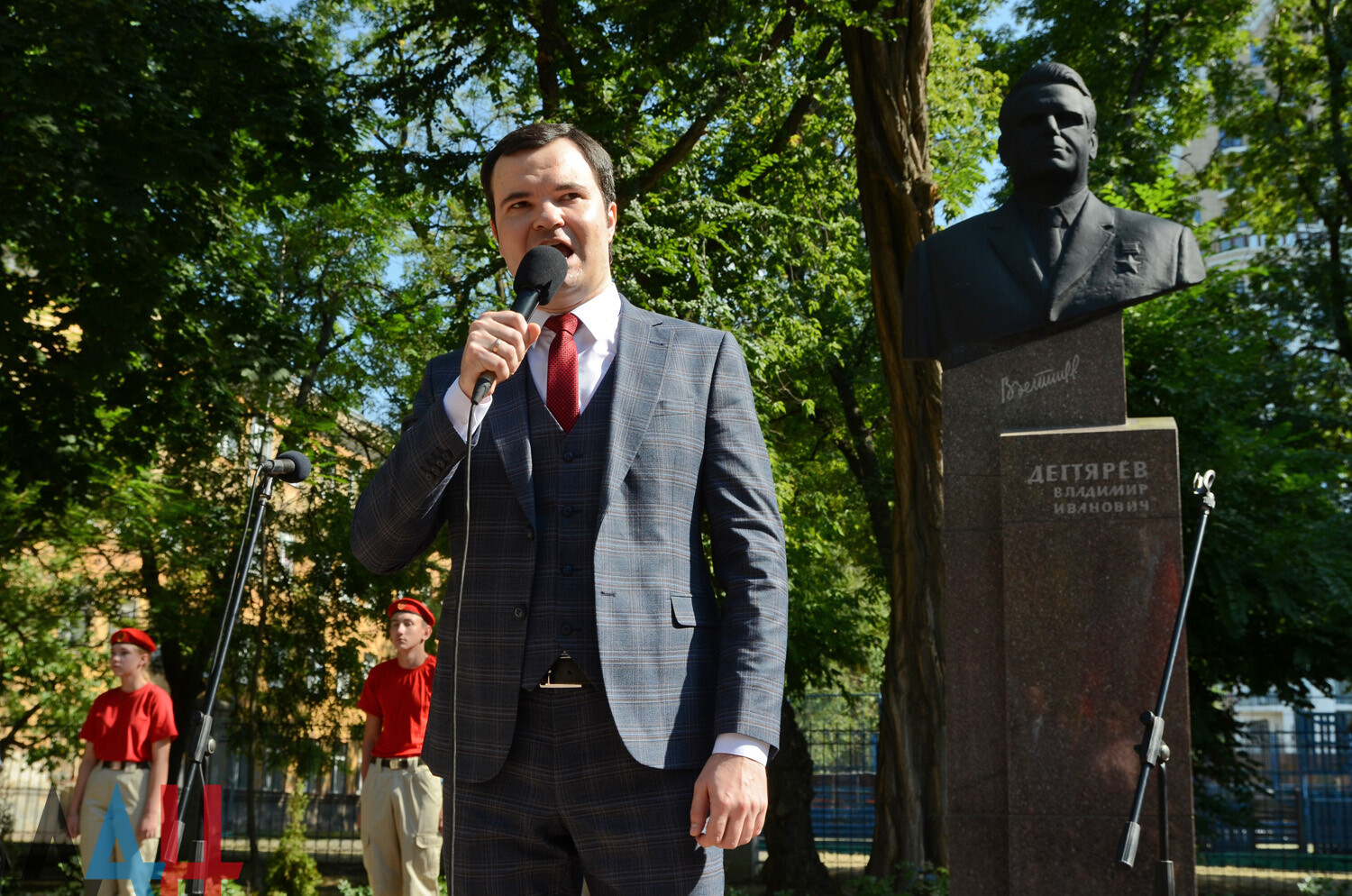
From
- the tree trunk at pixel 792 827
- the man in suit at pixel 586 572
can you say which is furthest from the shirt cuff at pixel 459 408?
the tree trunk at pixel 792 827

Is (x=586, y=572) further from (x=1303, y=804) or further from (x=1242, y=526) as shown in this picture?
(x=1303, y=804)

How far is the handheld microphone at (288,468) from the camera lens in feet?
13.0

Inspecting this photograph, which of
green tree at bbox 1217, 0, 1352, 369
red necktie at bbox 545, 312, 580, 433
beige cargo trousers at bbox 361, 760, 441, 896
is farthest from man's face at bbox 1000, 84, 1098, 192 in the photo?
green tree at bbox 1217, 0, 1352, 369

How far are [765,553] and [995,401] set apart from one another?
3.56 meters

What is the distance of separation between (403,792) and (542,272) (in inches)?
281

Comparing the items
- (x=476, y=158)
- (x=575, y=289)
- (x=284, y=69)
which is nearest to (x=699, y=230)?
(x=476, y=158)

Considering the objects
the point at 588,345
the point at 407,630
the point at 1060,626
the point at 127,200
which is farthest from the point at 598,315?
the point at 127,200

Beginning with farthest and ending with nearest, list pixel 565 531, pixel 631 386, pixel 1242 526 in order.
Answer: pixel 1242 526 → pixel 631 386 → pixel 565 531

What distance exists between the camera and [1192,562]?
534cm

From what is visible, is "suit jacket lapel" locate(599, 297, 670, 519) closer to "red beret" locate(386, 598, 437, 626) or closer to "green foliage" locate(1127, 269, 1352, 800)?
"red beret" locate(386, 598, 437, 626)

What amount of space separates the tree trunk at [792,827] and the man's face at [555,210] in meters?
11.2

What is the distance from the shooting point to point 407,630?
8922 millimetres

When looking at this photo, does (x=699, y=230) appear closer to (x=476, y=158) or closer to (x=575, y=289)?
(x=476, y=158)
